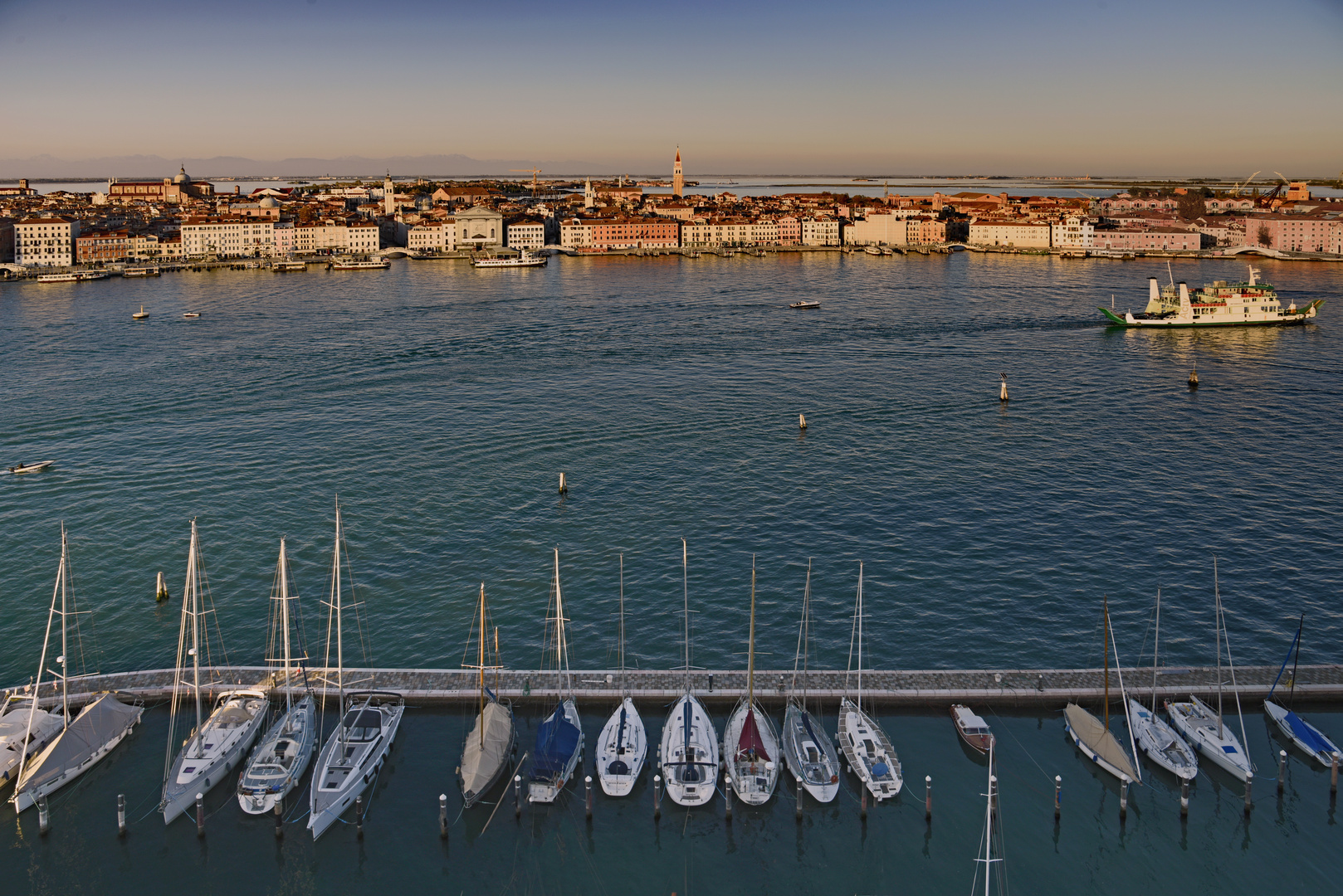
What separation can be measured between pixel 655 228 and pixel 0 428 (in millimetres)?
63601

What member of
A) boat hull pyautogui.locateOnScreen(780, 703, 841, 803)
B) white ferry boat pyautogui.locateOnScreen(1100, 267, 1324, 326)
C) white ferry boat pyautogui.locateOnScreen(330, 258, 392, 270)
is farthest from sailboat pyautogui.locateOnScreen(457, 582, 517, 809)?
white ferry boat pyautogui.locateOnScreen(330, 258, 392, 270)

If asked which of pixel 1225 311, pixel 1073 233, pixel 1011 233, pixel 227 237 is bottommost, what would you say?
pixel 1225 311

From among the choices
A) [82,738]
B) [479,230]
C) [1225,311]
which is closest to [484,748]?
[82,738]

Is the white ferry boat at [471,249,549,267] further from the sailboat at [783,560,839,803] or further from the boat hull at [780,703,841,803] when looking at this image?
the boat hull at [780,703,841,803]

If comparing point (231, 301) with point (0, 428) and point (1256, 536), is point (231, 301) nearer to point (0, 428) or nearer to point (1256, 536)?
point (0, 428)

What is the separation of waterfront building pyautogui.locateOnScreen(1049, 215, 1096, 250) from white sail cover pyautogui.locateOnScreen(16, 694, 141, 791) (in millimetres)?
77566

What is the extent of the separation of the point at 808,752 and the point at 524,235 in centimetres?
7347

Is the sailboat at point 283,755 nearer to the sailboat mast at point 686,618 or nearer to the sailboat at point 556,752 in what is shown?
the sailboat at point 556,752

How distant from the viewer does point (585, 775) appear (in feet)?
34.2

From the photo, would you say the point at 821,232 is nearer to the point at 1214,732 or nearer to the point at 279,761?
the point at 1214,732

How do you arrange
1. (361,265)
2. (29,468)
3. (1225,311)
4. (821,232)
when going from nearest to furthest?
(29,468) < (1225,311) < (361,265) < (821,232)

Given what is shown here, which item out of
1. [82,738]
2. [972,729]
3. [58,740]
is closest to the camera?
[58,740]

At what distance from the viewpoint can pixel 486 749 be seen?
10484 mm

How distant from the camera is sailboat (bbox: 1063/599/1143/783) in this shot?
10453mm
